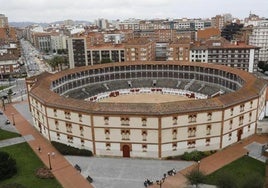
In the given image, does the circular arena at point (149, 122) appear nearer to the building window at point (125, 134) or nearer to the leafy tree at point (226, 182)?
the building window at point (125, 134)

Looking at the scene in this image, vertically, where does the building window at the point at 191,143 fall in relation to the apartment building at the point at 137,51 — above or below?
below

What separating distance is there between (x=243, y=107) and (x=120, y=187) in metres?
29.6

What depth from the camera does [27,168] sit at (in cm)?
5178

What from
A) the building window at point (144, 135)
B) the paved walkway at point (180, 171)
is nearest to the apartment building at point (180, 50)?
the paved walkway at point (180, 171)

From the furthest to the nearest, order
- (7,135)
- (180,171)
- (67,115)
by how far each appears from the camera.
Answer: (7,135) → (67,115) → (180,171)

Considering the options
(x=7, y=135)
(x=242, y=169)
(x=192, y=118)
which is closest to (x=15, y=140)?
(x=7, y=135)

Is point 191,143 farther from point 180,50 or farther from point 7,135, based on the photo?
point 180,50

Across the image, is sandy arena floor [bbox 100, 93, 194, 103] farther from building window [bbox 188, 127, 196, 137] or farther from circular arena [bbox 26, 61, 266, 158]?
building window [bbox 188, 127, 196, 137]

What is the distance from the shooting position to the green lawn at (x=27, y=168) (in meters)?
46.5

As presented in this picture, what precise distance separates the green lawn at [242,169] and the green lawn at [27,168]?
25053 mm

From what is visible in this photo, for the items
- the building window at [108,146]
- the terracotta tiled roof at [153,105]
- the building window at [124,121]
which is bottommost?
the building window at [108,146]

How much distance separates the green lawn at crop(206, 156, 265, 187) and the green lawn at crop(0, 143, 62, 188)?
25053 millimetres

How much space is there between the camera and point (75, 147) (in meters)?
58.2

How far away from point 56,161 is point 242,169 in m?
33.1
